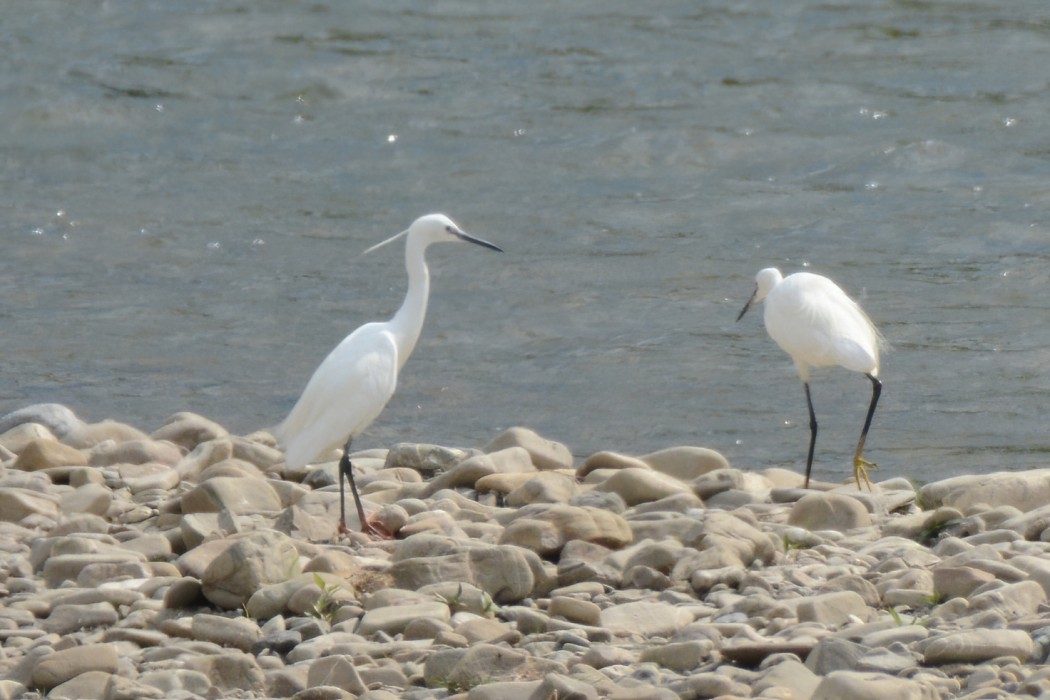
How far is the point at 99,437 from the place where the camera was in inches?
313

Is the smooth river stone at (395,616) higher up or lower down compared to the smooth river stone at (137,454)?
higher up

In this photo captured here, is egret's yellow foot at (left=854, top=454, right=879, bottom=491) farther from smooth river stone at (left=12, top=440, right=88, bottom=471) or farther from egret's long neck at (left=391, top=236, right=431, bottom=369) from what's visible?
smooth river stone at (left=12, top=440, right=88, bottom=471)

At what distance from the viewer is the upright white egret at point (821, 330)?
731cm

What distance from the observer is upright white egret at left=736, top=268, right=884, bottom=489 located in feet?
24.0

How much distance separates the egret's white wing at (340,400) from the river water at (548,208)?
2.31m

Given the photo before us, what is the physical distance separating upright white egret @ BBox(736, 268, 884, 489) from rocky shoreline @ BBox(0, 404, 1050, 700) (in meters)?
0.90

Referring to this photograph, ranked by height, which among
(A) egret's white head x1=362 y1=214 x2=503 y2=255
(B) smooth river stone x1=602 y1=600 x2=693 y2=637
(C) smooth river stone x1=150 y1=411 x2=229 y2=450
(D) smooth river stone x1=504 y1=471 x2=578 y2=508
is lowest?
(C) smooth river stone x1=150 y1=411 x2=229 y2=450

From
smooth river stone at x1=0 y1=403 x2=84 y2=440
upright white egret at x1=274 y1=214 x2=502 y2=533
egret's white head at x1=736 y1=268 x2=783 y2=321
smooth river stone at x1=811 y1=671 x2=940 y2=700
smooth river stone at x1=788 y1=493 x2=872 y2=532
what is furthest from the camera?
egret's white head at x1=736 y1=268 x2=783 y2=321

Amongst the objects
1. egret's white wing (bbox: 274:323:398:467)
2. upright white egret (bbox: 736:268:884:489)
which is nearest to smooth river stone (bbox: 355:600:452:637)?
egret's white wing (bbox: 274:323:398:467)

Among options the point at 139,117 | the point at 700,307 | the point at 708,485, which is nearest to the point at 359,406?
the point at 708,485

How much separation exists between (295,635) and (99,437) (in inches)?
150

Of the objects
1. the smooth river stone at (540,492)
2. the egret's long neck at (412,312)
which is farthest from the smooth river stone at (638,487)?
the egret's long neck at (412,312)

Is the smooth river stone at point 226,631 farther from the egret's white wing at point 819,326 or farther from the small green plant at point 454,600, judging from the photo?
the egret's white wing at point 819,326

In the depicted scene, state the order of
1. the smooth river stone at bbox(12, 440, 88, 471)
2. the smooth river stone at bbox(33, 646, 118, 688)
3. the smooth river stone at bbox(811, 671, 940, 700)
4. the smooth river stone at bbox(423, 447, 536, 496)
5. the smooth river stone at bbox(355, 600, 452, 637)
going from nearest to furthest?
the smooth river stone at bbox(811, 671, 940, 700), the smooth river stone at bbox(33, 646, 118, 688), the smooth river stone at bbox(355, 600, 452, 637), the smooth river stone at bbox(423, 447, 536, 496), the smooth river stone at bbox(12, 440, 88, 471)
